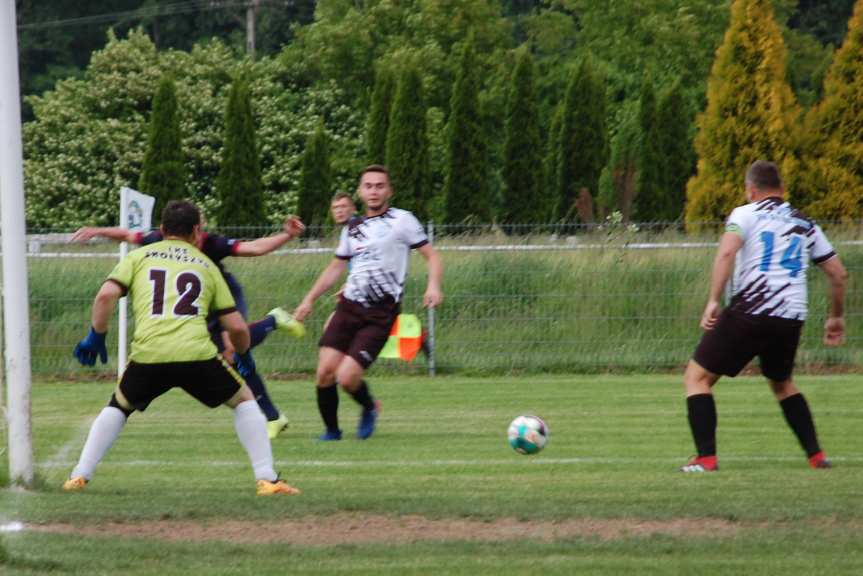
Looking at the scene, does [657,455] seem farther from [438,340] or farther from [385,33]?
[385,33]

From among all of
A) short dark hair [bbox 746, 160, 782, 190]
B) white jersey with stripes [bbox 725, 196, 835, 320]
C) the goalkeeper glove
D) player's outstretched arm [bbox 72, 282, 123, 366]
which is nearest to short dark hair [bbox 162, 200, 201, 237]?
player's outstretched arm [bbox 72, 282, 123, 366]

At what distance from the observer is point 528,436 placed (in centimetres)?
1037

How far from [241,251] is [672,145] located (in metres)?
29.1

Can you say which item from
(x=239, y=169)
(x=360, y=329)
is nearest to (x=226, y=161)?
(x=239, y=169)

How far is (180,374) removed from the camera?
8461 mm

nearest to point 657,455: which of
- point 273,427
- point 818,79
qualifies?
point 273,427

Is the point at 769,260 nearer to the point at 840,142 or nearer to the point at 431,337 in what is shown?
the point at 431,337

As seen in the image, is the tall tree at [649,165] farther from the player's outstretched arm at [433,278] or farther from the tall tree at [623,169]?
the player's outstretched arm at [433,278]

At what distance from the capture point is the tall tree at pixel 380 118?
3788 cm

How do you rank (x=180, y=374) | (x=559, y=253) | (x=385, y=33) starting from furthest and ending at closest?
(x=385, y=33) → (x=559, y=253) → (x=180, y=374)

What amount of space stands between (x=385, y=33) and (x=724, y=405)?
1409 inches

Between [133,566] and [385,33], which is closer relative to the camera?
[133,566]

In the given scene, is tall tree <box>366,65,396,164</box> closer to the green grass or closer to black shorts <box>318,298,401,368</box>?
the green grass

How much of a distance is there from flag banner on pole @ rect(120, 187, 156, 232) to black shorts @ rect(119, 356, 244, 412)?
6749 mm
